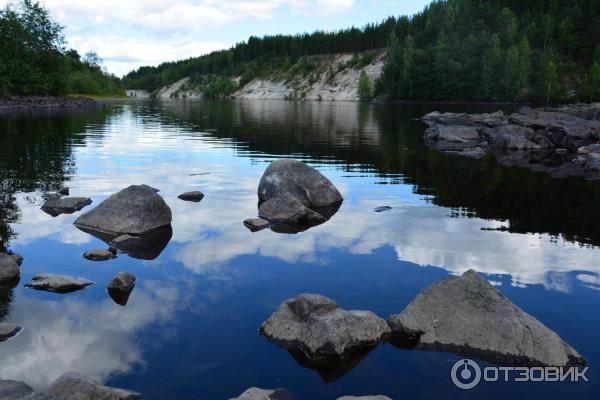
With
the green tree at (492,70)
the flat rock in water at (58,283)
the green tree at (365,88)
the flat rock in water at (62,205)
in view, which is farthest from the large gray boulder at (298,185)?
the green tree at (365,88)

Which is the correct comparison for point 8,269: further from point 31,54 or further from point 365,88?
point 365,88

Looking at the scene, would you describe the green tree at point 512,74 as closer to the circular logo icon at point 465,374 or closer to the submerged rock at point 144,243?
the submerged rock at point 144,243

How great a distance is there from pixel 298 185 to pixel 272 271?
7.98 metres

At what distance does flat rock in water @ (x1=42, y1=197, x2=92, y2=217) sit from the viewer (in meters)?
19.2

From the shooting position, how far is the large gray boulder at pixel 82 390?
7328mm

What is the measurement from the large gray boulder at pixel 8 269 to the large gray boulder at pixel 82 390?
19.0ft

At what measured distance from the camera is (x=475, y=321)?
31.9ft

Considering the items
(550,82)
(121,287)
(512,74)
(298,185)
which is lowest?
(121,287)

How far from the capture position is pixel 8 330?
9617 millimetres

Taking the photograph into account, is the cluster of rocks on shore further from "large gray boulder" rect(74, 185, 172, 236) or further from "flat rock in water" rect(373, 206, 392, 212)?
"large gray boulder" rect(74, 185, 172, 236)

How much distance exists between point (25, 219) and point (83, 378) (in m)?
12.5

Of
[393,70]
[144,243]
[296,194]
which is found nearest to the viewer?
[144,243]

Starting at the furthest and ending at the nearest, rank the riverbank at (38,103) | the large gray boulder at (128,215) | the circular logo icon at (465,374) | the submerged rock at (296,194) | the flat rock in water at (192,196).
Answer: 1. the riverbank at (38,103)
2. the flat rock in water at (192,196)
3. the submerged rock at (296,194)
4. the large gray boulder at (128,215)
5. the circular logo icon at (465,374)

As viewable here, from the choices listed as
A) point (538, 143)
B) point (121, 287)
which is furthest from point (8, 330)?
point (538, 143)
